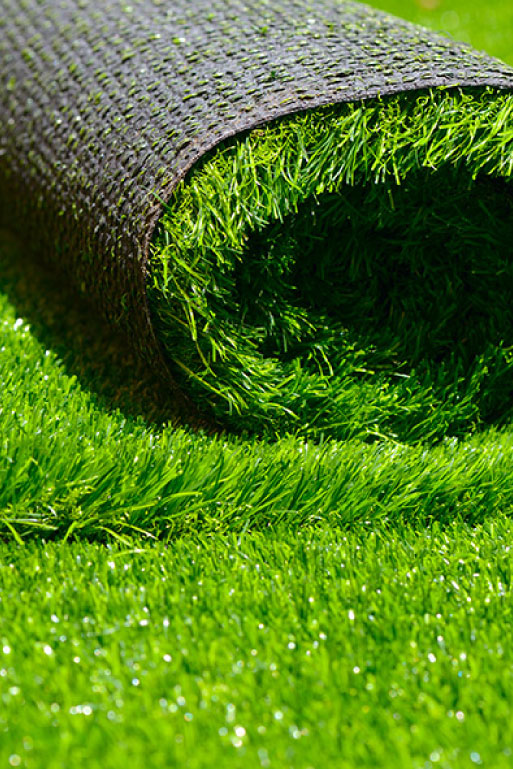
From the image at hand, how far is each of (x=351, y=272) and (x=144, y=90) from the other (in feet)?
2.30

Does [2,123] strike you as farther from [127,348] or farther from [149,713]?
[149,713]

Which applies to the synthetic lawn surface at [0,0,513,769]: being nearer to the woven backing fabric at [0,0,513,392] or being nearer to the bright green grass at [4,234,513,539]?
the bright green grass at [4,234,513,539]

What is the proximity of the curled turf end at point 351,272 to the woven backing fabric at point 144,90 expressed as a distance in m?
0.06

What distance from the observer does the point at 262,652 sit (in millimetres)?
1242

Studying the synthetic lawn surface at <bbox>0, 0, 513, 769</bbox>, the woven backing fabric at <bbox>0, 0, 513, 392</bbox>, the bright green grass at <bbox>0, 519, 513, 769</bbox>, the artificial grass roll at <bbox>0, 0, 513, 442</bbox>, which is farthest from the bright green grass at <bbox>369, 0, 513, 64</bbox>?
the bright green grass at <bbox>0, 519, 513, 769</bbox>

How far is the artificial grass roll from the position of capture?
167 centimetres

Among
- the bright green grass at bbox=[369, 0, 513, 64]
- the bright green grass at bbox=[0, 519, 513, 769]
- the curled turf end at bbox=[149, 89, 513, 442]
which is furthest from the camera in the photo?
the bright green grass at bbox=[369, 0, 513, 64]

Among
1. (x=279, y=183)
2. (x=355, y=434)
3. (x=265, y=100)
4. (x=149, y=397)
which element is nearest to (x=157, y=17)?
(x=265, y=100)

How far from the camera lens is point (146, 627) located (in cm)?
129

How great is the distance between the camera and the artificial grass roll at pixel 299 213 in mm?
1668

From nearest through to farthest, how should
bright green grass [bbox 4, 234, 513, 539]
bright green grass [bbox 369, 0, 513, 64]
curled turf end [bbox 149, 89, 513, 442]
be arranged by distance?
1. bright green grass [bbox 4, 234, 513, 539]
2. curled turf end [bbox 149, 89, 513, 442]
3. bright green grass [bbox 369, 0, 513, 64]

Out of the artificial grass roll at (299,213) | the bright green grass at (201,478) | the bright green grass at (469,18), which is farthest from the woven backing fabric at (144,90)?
the bright green grass at (469,18)

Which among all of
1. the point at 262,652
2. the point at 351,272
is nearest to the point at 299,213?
the point at 351,272

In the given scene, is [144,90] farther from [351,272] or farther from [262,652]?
[262,652]
